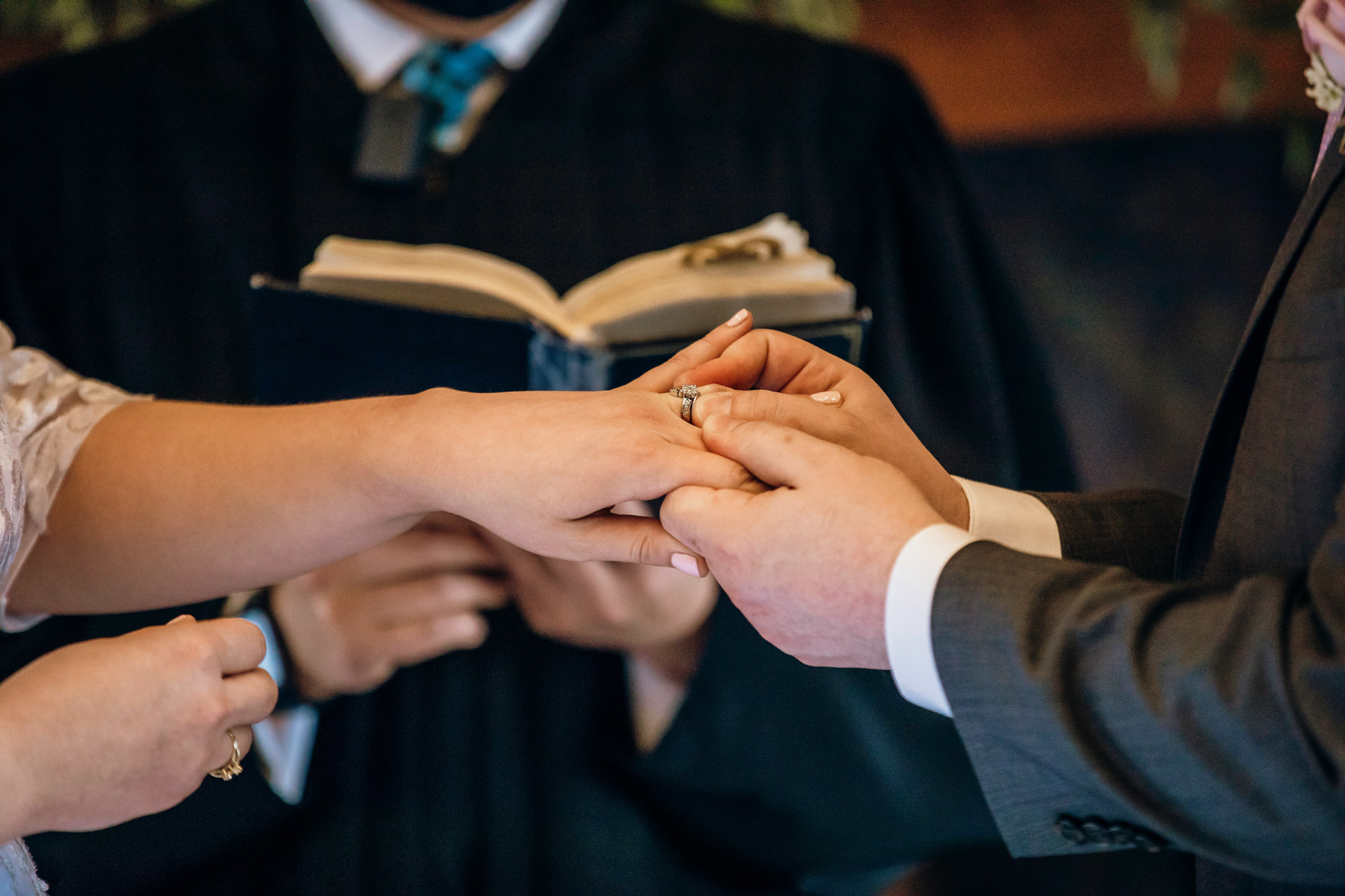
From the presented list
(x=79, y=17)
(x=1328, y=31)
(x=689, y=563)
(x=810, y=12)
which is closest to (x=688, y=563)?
(x=689, y=563)

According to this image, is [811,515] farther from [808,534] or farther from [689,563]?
[689,563]

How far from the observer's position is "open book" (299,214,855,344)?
812 millimetres

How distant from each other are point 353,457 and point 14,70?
84 centimetres

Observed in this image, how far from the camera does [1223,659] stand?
0.49 meters

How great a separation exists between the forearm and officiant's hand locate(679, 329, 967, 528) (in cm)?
25

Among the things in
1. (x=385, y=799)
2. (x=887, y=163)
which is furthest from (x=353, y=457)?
(x=887, y=163)

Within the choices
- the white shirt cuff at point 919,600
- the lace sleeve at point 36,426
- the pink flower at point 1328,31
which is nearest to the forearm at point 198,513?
the lace sleeve at point 36,426

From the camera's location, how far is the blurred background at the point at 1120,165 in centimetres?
161

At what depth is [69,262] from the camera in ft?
3.54

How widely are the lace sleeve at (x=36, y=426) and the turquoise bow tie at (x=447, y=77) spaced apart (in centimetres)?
52

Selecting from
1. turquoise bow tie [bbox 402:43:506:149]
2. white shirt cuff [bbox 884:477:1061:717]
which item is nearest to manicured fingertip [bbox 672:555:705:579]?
white shirt cuff [bbox 884:477:1061:717]

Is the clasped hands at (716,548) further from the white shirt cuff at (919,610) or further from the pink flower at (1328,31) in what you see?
the pink flower at (1328,31)

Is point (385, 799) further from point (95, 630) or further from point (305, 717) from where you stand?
point (95, 630)

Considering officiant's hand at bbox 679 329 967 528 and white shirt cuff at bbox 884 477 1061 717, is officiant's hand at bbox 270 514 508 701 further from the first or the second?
white shirt cuff at bbox 884 477 1061 717
